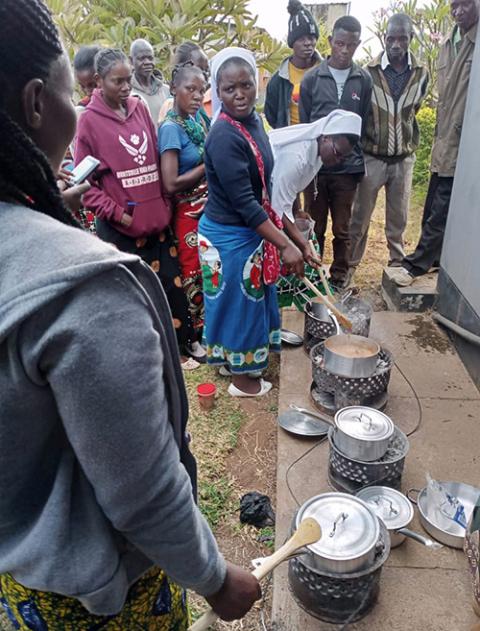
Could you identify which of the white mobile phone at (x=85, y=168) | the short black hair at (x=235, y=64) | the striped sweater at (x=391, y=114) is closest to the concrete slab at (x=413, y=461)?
the striped sweater at (x=391, y=114)

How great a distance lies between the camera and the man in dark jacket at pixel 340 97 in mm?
4117

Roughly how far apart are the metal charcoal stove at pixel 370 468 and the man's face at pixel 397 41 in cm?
337

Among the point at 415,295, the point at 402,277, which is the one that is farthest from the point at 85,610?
the point at 402,277

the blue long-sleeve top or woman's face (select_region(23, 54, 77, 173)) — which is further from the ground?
woman's face (select_region(23, 54, 77, 173))

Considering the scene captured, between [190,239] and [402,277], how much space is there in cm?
185

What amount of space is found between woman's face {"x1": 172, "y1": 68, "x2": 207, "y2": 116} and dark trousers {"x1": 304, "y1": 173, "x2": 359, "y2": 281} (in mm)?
1462

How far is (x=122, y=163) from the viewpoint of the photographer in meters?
3.23

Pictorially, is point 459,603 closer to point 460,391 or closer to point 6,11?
point 460,391

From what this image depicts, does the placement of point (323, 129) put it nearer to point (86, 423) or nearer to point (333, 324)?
point (333, 324)

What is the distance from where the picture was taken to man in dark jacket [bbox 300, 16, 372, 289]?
162 inches

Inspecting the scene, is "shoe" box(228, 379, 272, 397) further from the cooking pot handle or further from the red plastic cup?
the cooking pot handle

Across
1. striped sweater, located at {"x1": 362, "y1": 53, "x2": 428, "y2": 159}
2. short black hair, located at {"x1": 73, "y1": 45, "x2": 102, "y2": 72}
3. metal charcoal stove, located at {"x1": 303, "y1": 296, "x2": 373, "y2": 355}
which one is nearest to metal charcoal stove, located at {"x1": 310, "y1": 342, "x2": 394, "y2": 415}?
metal charcoal stove, located at {"x1": 303, "y1": 296, "x2": 373, "y2": 355}

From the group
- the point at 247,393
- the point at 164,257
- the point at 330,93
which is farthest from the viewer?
the point at 330,93

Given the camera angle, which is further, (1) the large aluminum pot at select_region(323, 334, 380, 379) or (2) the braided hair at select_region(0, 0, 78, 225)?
(1) the large aluminum pot at select_region(323, 334, 380, 379)
